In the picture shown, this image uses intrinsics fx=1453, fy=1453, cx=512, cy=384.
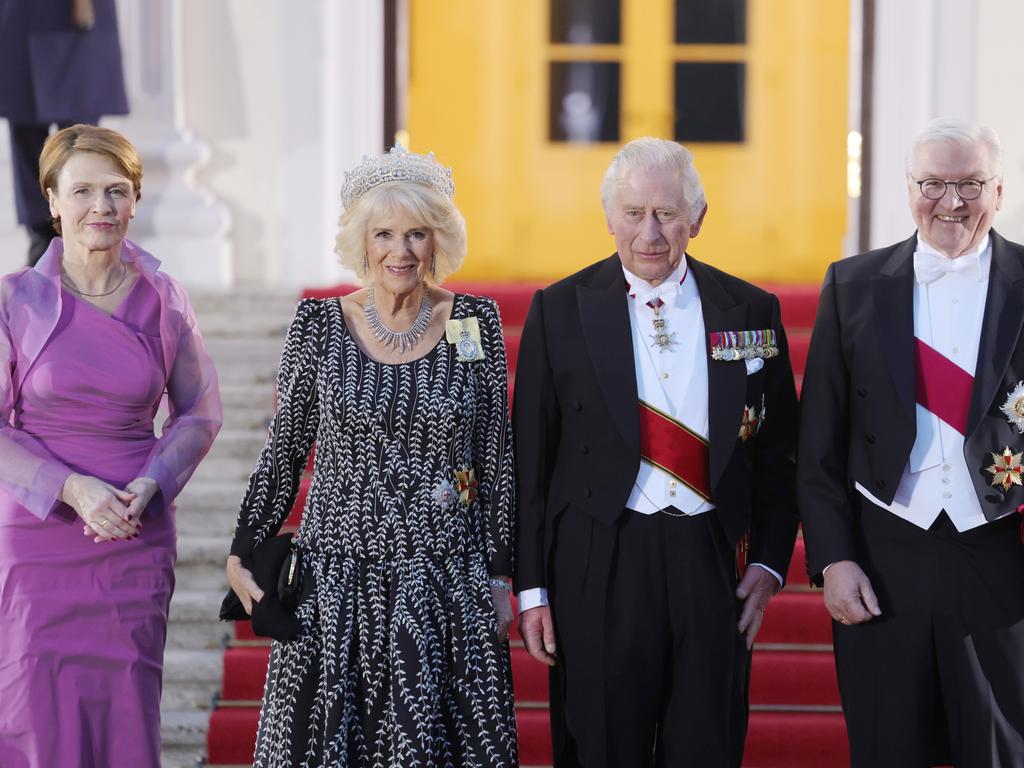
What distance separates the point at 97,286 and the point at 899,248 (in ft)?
5.32

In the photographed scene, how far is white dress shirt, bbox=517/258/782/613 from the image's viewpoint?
2.72 metres

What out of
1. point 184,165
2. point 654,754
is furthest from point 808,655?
point 184,165

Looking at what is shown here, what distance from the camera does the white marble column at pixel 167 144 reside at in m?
5.64

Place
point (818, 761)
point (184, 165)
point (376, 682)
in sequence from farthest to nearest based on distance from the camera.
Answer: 1. point (184, 165)
2. point (818, 761)
3. point (376, 682)

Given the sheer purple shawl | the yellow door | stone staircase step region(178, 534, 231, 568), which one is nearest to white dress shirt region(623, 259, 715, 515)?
the sheer purple shawl

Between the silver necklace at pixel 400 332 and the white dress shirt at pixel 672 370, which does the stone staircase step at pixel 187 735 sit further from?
the white dress shirt at pixel 672 370

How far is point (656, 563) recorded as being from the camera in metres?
2.71

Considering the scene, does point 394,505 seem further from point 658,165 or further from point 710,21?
point 710,21

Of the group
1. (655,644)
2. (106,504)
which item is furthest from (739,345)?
(106,504)

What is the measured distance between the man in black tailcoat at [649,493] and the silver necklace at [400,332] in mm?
200

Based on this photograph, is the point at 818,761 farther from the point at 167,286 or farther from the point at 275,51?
the point at 275,51

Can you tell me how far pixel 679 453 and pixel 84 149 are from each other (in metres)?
1.34

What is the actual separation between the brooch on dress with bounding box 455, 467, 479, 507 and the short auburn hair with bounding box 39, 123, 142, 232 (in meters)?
0.93

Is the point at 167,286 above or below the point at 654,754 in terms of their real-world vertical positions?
above
